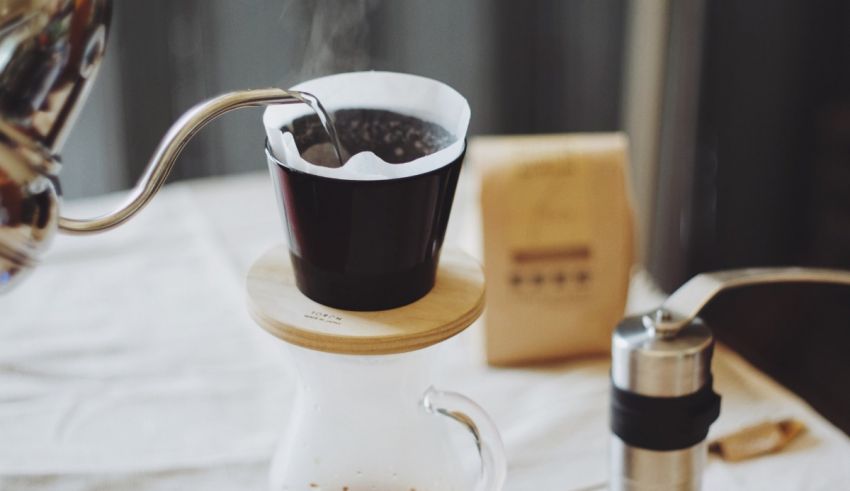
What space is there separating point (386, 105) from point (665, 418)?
233 mm

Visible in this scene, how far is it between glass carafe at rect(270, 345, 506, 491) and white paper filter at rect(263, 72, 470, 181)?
109 millimetres

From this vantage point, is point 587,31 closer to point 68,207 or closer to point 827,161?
point 827,161

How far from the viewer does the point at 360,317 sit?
0.49 metres

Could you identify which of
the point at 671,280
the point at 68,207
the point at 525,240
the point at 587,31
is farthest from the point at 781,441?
the point at 587,31

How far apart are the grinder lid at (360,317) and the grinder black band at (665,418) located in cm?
10

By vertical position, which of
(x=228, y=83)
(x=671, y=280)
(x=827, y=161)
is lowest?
(x=671, y=280)

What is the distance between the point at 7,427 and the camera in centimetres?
70

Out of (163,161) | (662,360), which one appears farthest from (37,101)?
(662,360)

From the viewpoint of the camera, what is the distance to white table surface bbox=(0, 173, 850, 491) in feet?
2.12

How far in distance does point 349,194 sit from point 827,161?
1.29 metres

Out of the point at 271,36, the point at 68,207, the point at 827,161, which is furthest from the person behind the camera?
the point at 271,36

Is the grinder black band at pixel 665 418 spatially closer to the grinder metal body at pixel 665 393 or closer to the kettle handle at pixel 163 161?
the grinder metal body at pixel 665 393

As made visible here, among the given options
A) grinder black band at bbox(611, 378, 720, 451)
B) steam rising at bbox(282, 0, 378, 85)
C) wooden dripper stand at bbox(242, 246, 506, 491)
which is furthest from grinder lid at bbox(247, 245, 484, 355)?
steam rising at bbox(282, 0, 378, 85)

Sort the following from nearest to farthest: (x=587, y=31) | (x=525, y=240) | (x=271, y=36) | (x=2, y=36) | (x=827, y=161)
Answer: (x=2, y=36), (x=525, y=240), (x=827, y=161), (x=271, y=36), (x=587, y=31)
